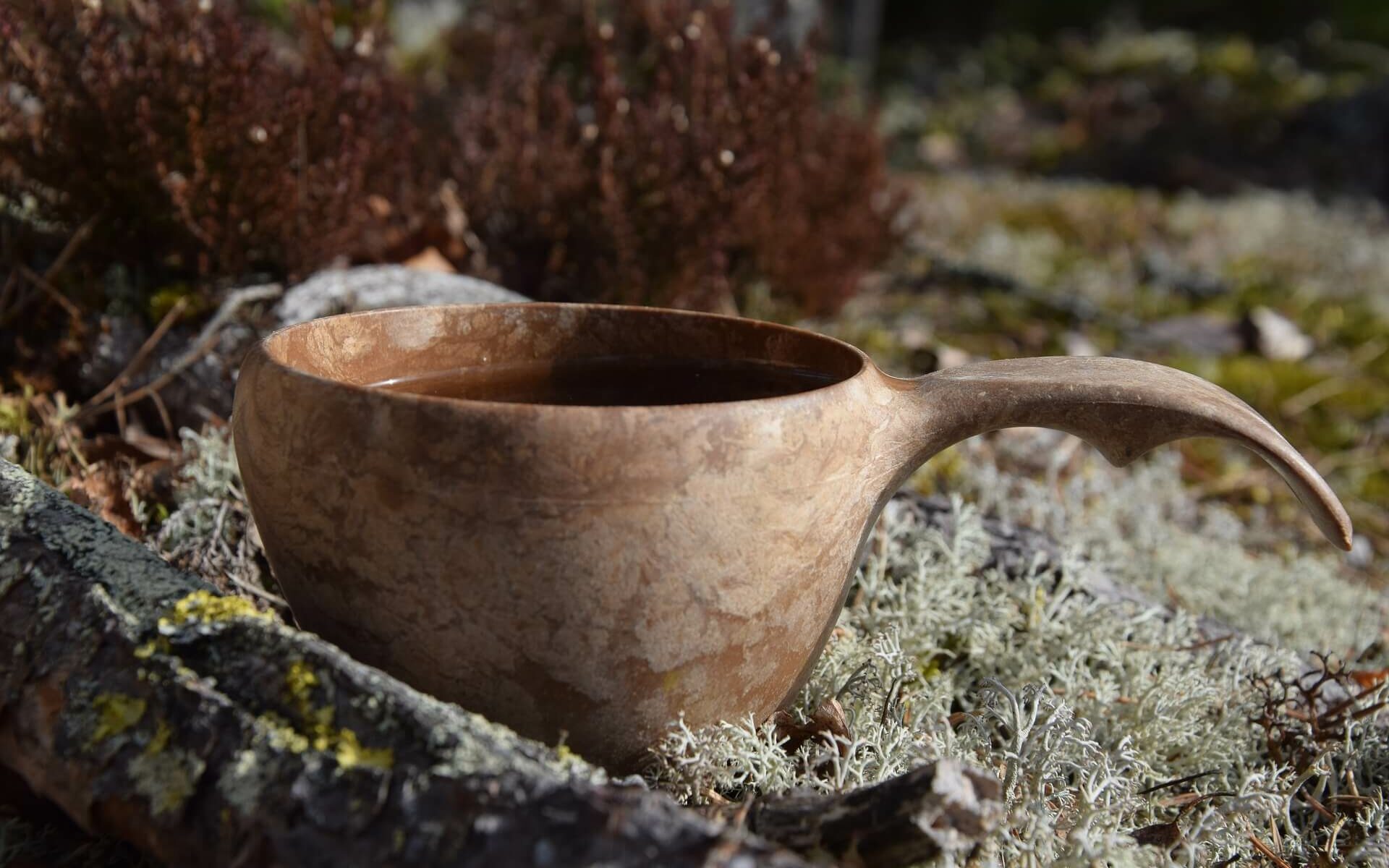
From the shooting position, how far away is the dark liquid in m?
1.84

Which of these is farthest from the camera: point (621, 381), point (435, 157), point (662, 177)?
point (435, 157)

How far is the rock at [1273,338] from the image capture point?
510cm

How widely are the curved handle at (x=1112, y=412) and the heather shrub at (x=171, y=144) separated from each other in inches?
79.2

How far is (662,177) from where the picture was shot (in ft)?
11.9

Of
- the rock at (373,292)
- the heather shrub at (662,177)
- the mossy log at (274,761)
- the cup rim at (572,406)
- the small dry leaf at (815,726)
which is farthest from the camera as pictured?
the heather shrub at (662,177)

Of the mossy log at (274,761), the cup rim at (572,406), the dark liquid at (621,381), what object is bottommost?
the mossy log at (274,761)

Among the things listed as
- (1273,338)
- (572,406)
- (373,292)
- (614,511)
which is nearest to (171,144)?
(373,292)

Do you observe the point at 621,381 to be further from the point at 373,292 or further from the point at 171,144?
the point at 171,144

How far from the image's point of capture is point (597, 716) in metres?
1.49

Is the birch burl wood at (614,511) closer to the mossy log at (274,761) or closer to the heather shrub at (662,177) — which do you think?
the mossy log at (274,761)

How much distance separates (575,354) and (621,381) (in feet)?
0.34

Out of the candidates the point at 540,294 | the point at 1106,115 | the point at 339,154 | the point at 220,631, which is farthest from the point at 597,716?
the point at 1106,115

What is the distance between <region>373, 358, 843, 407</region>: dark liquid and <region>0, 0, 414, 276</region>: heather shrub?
134cm

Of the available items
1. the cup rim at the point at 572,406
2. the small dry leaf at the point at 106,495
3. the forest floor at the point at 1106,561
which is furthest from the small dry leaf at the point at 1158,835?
the small dry leaf at the point at 106,495
